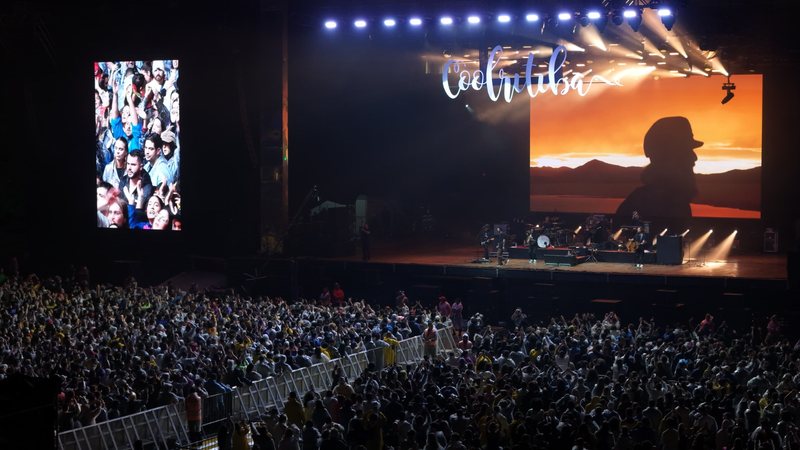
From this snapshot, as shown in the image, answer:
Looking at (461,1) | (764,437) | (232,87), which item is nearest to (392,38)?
(461,1)

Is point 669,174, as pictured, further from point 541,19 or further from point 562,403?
→ point 562,403

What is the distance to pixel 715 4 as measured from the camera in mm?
27953

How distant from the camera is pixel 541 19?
28.7 metres

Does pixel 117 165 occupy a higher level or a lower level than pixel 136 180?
higher

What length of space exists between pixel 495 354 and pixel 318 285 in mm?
12611

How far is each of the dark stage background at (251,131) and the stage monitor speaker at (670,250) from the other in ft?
19.8

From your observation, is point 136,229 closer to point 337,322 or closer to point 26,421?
point 337,322

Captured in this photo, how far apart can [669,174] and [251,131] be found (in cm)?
1458

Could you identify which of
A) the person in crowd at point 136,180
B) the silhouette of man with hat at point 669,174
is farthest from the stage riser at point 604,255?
the person in crowd at point 136,180

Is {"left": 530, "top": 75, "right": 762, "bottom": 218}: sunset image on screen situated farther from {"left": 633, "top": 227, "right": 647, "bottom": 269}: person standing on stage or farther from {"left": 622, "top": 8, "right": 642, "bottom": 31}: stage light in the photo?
{"left": 622, "top": 8, "right": 642, "bottom": 31}: stage light

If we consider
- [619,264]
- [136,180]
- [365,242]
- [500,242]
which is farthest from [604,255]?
[136,180]

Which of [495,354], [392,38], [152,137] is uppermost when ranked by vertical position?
[392,38]

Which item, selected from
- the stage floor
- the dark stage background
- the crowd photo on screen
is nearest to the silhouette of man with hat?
the dark stage background

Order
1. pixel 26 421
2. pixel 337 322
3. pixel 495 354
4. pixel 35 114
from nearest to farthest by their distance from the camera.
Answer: pixel 26 421, pixel 495 354, pixel 337 322, pixel 35 114
